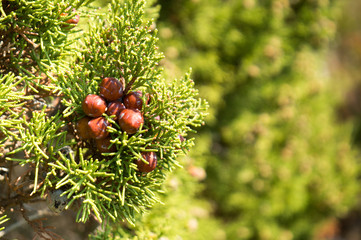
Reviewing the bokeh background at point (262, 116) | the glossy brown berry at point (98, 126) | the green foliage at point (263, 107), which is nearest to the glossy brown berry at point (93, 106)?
the glossy brown berry at point (98, 126)

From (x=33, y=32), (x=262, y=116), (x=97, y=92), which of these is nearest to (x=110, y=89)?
(x=97, y=92)

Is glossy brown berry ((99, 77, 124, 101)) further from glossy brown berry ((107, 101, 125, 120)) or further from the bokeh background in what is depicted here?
the bokeh background

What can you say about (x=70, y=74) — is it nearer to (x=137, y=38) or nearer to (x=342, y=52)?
(x=137, y=38)

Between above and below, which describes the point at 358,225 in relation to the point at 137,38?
above

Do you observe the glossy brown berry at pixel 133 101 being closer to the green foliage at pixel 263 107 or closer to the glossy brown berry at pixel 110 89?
the glossy brown berry at pixel 110 89

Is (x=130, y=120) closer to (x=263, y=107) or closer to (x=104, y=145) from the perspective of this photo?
(x=104, y=145)

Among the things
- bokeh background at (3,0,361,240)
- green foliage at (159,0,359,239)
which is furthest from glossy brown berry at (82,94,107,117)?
green foliage at (159,0,359,239)

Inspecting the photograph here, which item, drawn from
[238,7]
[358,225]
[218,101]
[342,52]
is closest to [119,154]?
[218,101]
